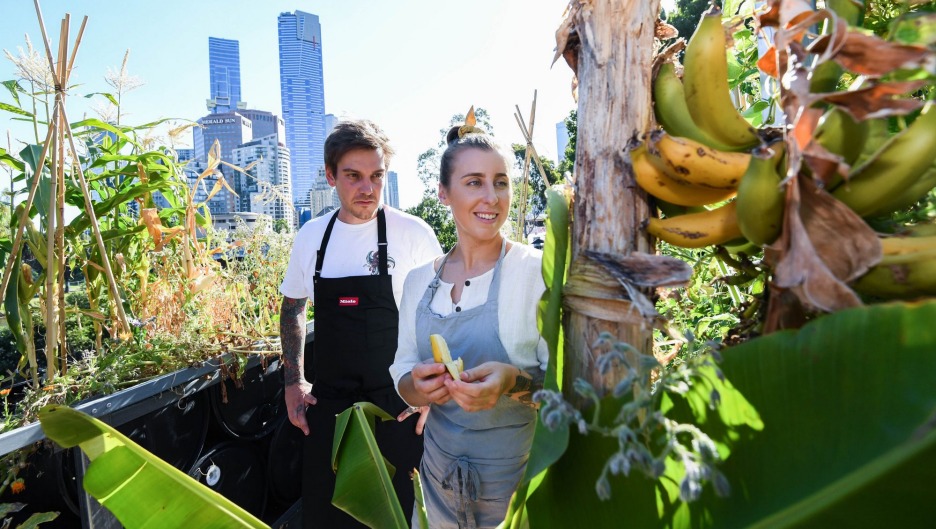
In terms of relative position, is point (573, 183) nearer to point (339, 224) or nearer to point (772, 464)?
point (772, 464)

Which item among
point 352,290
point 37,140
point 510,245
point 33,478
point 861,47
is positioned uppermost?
point 37,140

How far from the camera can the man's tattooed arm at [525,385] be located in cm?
121

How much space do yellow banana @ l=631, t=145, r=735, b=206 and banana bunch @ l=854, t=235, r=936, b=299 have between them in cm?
20

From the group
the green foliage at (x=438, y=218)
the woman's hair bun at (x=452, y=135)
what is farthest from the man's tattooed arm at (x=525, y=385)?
the green foliage at (x=438, y=218)

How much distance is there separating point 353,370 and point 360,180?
794 mm

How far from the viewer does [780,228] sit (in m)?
0.64

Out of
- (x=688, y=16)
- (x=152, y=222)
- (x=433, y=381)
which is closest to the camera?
(x=433, y=381)

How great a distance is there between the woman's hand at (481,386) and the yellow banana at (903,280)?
66 cm

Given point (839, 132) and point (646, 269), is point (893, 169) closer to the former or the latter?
point (839, 132)

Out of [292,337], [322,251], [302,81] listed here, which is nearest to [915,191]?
[322,251]

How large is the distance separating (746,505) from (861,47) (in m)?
0.50

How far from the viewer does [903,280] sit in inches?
24.1

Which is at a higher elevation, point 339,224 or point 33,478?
point 339,224

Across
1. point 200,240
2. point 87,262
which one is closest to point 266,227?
point 200,240
